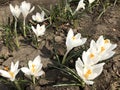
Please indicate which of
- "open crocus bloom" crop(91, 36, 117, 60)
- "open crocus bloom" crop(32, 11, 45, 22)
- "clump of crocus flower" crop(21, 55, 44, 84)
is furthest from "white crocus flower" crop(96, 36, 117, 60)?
"open crocus bloom" crop(32, 11, 45, 22)

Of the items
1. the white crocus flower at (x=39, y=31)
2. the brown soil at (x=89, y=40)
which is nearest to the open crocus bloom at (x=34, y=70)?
the brown soil at (x=89, y=40)

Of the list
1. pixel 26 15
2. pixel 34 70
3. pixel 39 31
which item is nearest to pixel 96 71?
pixel 34 70

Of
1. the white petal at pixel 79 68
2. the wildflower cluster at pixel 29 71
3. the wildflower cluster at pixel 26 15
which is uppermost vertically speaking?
the wildflower cluster at pixel 26 15

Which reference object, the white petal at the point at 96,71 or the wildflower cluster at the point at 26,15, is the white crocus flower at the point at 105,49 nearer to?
the white petal at the point at 96,71

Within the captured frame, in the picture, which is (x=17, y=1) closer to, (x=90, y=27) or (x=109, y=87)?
(x=90, y=27)

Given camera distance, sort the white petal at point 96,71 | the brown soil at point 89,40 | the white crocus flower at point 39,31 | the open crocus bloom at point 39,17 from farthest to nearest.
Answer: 1. the open crocus bloom at point 39,17
2. the white crocus flower at point 39,31
3. the brown soil at point 89,40
4. the white petal at point 96,71

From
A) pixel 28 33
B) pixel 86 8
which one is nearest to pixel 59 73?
pixel 28 33
